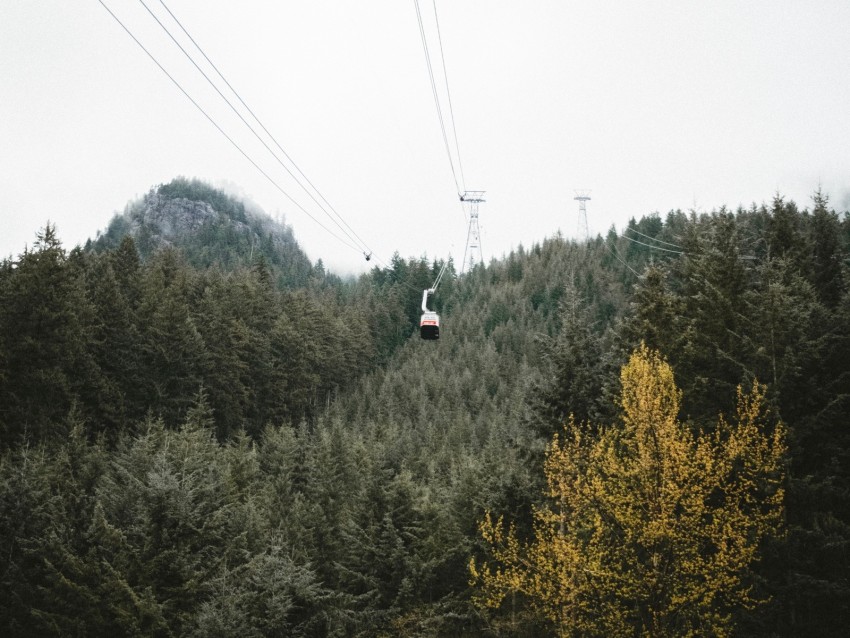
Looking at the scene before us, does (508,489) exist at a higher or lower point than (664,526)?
Answer: lower

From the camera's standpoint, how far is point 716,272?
2342 centimetres

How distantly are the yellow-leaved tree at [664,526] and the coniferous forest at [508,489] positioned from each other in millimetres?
111

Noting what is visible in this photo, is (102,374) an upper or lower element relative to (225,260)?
lower

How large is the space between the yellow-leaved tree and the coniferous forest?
111mm

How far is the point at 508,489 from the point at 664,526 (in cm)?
891

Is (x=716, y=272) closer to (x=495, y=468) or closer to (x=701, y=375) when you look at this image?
(x=701, y=375)

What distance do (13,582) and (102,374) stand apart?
23015 millimetres

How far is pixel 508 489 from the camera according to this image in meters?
22.7

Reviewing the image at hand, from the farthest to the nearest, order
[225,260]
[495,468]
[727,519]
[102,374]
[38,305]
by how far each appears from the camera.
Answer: [225,260] < [102,374] < [38,305] < [495,468] < [727,519]

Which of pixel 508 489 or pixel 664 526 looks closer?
pixel 664 526

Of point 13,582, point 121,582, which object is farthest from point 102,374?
point 121,582

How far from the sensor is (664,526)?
47.7 ft

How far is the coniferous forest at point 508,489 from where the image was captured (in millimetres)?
15680

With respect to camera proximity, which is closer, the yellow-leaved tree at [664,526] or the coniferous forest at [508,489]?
the yellow-leaved tree at [664,526]
